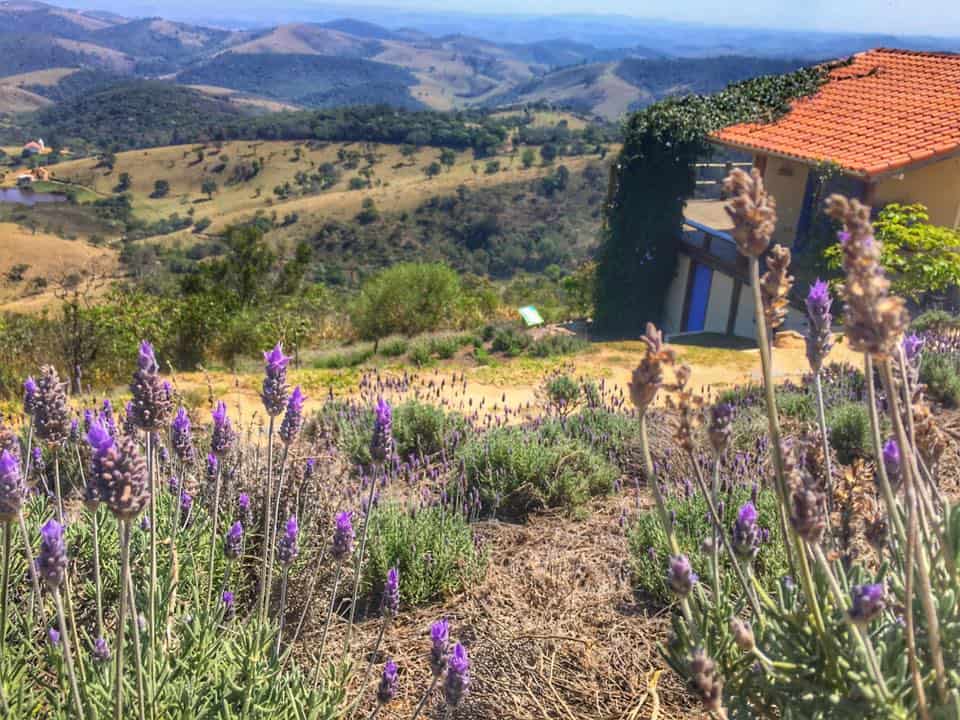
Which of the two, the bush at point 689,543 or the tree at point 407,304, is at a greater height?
the bush at point 689,543

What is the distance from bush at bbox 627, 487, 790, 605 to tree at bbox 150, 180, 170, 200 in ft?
325

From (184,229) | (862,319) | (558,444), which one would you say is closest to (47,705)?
(862,319)

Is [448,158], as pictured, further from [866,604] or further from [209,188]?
[866,604]

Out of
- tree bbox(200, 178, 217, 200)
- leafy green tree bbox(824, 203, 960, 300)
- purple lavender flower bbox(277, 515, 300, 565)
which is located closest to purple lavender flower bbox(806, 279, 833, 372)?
purple lavender flower bbox(277, 515, 300, 565)

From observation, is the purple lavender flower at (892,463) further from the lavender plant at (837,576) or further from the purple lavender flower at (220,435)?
the purple lavender flower at (220,435)

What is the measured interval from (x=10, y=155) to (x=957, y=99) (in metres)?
96.8

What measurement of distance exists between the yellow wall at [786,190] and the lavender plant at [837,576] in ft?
48.0

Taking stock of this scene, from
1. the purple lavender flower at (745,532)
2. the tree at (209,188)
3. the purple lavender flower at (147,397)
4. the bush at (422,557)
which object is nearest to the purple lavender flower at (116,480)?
the purple lavender flower at (147,397)

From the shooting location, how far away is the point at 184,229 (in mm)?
80875

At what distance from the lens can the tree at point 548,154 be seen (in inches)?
3510

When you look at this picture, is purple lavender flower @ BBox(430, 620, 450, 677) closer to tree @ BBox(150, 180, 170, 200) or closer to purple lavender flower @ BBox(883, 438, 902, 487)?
purple lavender flower @ BBox(883, 438, 902, 487)

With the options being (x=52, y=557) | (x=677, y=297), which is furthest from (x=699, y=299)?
(x=52, y=557)

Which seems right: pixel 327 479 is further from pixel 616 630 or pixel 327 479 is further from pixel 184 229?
pixel 184 229

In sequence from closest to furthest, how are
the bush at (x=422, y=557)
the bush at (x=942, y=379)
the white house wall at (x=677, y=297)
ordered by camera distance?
1. the bush at (x=422, y=557)
2. the bush at (x=942, y=379)
3. the white house wall at (x=677, y=297)
